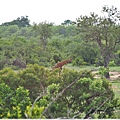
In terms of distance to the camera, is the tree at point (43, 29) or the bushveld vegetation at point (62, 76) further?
the tree at point (43, 29)

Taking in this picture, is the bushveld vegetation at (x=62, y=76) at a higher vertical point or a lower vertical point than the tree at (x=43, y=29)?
lower

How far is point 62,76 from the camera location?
8500mm

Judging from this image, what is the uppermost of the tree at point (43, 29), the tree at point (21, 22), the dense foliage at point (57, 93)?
the tree at point (21, 22)

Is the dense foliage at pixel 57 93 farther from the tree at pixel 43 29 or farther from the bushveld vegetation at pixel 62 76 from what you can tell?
the tree at pixel 43 29

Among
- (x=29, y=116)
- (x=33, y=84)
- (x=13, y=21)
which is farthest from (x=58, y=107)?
(x=13, y=21)

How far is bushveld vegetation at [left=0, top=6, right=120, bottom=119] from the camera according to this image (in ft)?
23.5

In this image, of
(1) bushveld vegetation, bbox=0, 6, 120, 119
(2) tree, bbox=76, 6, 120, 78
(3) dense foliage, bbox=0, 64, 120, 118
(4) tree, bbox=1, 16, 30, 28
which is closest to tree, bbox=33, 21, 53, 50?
(1) bushveld vegetation, bbox=0, 6, 120, 119

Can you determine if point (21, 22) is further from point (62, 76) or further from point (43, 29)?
point (62, 76)

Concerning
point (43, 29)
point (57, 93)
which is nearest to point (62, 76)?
point (57, 93)

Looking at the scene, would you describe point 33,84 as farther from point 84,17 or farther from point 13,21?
point 13,21

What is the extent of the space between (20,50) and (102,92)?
19.2 m

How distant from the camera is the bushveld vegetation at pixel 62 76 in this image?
718 centimetres

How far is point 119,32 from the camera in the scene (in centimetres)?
2083

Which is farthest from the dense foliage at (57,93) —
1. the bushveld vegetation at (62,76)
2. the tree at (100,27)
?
the tree at (100,27)
